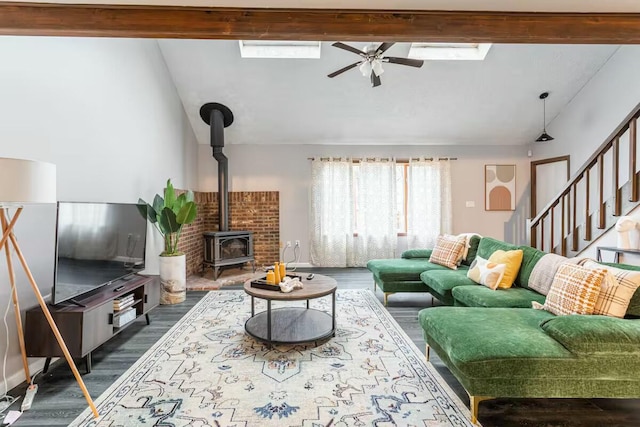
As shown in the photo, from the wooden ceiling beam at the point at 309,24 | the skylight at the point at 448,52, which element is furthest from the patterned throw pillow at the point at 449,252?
the skylight at the point at 448,52

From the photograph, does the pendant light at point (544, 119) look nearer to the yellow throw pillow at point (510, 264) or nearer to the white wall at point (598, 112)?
the white wall at point (598, 112)

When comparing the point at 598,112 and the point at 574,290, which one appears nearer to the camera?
the point at 574,290

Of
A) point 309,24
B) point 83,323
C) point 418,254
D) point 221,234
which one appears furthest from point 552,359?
point 221,234

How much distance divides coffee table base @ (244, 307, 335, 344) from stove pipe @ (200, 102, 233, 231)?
257cm

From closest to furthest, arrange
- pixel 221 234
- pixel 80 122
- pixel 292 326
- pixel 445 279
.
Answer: pixel 80 122
pixel 292 326
pixel 445 279
pixel 221 234

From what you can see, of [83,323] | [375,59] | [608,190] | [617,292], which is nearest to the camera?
[617,292]

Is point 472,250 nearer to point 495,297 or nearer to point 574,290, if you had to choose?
point 495,297

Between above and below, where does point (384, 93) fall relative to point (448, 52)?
below

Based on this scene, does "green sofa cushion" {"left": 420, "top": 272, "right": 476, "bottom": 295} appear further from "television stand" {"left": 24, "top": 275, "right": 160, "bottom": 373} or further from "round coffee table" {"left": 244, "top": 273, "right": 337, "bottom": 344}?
"television stand" {"left": 24, "top": 275, "right": 160, "bottom": 373}

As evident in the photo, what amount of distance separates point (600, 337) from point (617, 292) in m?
0.49

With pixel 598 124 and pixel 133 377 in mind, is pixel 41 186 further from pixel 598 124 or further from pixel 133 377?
pixel 598 124

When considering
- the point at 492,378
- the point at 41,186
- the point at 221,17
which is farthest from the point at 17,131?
the point at 492,378

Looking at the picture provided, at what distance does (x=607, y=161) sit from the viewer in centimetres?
478

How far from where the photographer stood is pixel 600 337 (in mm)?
1725
